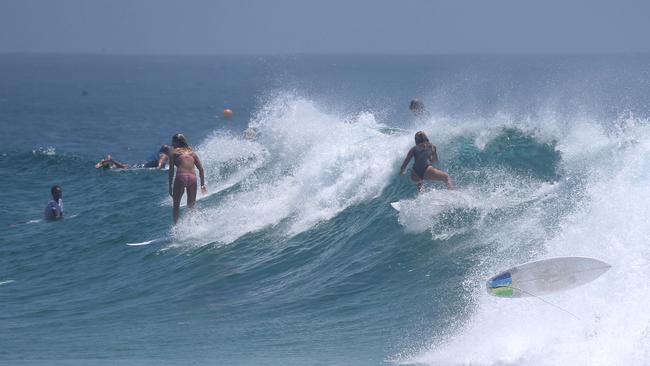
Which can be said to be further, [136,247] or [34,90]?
[34,90]

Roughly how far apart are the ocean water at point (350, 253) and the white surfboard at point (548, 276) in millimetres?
151

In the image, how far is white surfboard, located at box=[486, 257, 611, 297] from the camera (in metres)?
7.57

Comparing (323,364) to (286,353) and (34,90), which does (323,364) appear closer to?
(286,353)

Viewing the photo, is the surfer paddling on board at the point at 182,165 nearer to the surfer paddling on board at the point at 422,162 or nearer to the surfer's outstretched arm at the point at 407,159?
the surfer's outstretched arm at the point at 407,159

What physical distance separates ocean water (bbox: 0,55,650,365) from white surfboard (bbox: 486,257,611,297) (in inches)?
6.0

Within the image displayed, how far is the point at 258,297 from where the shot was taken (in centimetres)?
1091

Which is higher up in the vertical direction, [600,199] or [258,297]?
[600,199]

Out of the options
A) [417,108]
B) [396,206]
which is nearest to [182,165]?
[396,206]

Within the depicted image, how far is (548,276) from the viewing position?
25.1 ft

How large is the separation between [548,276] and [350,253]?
4.62m

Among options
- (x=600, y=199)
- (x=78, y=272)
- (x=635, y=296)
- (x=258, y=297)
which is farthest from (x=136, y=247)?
(x=635, y=296)

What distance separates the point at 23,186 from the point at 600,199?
17445 millimetres

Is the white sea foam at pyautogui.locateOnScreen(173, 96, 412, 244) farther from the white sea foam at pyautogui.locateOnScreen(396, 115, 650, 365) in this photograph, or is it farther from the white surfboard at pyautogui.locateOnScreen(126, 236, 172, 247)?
the white sea foam at pyautogui.locateOnScreen(396, 115, 650, 365)

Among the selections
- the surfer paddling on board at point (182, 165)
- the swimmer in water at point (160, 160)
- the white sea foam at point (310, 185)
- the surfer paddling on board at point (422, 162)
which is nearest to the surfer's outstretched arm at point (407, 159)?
the surfer paddling on board at point (422, 162)
